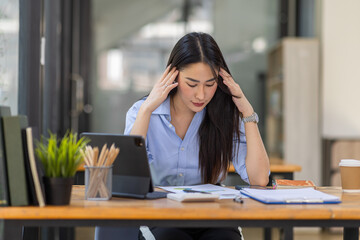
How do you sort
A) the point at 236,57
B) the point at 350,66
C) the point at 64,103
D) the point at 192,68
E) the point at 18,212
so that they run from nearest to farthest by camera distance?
the point at 18,212 < the point at 192,68 < the point at 64,103 < the point at 350,66 < the point at 236,57

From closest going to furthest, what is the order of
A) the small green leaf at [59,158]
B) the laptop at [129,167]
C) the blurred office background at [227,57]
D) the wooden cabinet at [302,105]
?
the small green leaf at [59,158] → the laptop at [129,167] → the blurred office background at [227,57] → the wooden cabinet at [302,105]

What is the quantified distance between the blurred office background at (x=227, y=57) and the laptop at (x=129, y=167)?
3.70 ft

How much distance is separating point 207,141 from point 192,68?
1.07 feet

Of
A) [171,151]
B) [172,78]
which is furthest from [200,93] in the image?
[171,151]

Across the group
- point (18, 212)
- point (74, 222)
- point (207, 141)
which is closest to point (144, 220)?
point (74, 222)

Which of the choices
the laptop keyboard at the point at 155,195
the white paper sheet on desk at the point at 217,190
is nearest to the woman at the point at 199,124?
the white paper sheet on desk at the point at 217,190

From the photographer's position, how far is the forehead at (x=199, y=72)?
7.15 feet

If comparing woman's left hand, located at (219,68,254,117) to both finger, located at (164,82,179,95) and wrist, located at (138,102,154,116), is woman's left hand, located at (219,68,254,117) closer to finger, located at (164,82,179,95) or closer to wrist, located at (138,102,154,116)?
finger, located at (164,82,179,95)

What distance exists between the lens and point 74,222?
4.75 feet

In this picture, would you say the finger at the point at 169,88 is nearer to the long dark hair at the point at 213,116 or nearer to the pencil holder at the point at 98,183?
the long dark hair at the point at 213,116

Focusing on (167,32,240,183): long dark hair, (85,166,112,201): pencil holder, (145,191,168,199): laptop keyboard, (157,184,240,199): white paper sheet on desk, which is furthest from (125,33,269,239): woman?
(85,166,112,201): pencil holder

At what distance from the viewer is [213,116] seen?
2.32 meters

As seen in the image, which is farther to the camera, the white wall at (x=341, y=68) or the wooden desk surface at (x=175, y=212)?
the white wall at (x=341, y=68)

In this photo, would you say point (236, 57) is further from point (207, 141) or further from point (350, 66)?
point (207, 141)
